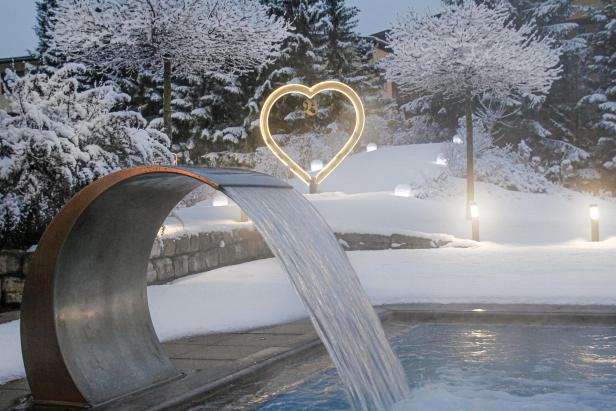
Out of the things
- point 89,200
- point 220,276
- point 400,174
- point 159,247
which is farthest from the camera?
point 400,174

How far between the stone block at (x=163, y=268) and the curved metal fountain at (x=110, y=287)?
472 cm

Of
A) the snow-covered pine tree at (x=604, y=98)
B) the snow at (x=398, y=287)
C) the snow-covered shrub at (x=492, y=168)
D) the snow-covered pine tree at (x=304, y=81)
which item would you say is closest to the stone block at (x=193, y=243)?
the snow at (x=398, y=287)

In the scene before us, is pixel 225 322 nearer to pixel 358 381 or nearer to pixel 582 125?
pixel 358 381

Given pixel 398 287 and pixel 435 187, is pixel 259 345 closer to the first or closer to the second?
pixel 398 287

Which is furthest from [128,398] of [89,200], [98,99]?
[98,99]

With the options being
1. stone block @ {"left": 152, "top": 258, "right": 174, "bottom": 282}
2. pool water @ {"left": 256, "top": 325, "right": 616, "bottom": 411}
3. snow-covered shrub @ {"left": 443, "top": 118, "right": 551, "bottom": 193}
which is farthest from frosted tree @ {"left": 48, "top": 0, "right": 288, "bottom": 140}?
pool water @ {"left": 256, "top": 325, "right": 616, "bottom": 411}

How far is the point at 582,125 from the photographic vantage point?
30.6m

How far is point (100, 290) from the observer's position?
187 inches

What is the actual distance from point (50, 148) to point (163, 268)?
2.35 meters

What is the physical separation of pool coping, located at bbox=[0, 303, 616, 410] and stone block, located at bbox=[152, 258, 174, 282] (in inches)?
107

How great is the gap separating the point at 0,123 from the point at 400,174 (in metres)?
15.6

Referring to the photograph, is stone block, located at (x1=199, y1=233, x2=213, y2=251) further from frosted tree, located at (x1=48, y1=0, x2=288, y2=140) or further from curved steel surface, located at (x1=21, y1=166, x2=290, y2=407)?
curved steel surface, located at (x1=21, y1=166, x2=290, y2=407)

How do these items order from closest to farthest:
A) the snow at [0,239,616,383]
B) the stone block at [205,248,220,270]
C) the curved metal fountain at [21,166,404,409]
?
1. the curved metal fountain at [21,166,404,409]
2. the snow at [0,239,616,383]
3. the stone block at [205,248,220,270]

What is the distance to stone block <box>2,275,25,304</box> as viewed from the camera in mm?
7871
